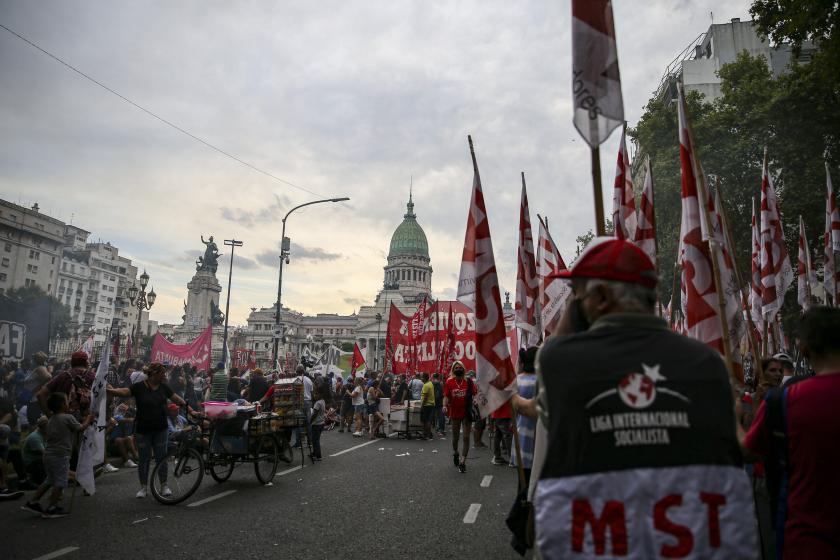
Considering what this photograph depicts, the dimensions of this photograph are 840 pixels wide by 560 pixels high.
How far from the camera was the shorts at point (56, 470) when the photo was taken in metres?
7.10

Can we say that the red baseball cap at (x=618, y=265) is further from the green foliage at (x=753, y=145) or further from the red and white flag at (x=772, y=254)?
the green foliage at (x=753, y=145)

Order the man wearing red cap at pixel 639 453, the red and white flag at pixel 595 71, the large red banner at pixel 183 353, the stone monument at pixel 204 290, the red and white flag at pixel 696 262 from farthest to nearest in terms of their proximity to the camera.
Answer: the stone monument at pixel 204 290 < the large red banner at pixel 183 353 < the red and white flag at pixel 696 262 < the red and white flag at pixel 595 71 < the man wearing red cap at pixel 639 453

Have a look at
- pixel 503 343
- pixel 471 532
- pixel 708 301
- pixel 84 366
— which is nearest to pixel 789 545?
pixel 503 343

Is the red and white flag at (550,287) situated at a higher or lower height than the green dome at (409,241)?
lower

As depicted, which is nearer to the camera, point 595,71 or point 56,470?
point 595,71

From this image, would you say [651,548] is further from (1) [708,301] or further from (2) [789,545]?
(1) [708,301]

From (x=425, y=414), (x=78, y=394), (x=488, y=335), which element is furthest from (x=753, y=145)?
(x=78, y=394)

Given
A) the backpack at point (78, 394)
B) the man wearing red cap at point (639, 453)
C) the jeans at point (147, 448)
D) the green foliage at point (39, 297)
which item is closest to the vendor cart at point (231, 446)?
the jeans at point (147, 448)

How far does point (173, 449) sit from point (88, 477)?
1066 mm

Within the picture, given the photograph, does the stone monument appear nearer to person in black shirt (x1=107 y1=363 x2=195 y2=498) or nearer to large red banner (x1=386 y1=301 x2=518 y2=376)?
large red banner (x1=386 y1=301 x2=518 y2=376)

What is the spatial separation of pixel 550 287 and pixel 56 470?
8160 millimetres

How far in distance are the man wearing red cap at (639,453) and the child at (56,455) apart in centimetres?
720

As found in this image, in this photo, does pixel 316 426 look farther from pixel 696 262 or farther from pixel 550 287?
pixel 696 262

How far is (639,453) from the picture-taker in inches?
74.1
